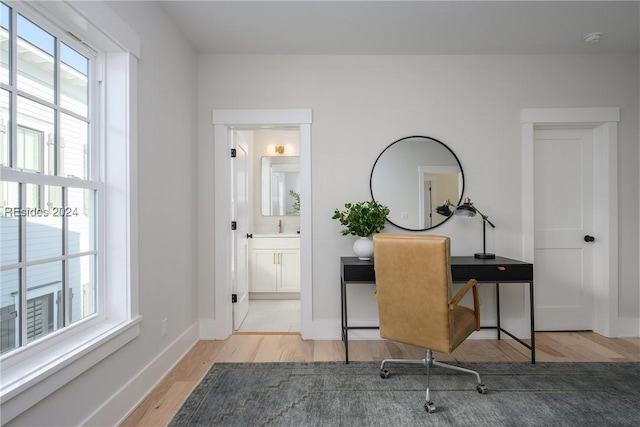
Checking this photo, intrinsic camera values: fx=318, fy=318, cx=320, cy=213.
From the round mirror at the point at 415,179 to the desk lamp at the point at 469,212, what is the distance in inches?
1.5

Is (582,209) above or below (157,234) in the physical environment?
above

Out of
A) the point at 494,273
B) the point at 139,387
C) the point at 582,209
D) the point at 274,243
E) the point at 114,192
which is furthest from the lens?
the point at 274,243

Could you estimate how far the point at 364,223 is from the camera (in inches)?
102

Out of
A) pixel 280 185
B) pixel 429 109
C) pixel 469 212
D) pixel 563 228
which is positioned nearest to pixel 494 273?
pixel 469 212

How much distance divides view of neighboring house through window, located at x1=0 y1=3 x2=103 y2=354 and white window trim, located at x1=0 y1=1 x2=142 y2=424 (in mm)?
61

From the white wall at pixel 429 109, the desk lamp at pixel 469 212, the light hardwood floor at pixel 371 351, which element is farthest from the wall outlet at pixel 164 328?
the desk lamp at pixel 469 212

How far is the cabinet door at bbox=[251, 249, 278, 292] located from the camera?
4.23 m

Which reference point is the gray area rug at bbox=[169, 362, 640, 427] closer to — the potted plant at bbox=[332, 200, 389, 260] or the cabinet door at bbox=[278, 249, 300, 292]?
the potted plant at bbox=[332, 200, 389, 260]

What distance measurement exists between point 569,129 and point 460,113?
1077 millimetres

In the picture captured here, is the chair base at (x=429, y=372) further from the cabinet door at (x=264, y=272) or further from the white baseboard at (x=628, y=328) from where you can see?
the cabinet door at (x=264, y=272)

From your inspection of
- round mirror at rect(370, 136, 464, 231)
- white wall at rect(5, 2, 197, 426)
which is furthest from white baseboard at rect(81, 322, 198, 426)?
round mirror at rect(370, 136, 464, 231)

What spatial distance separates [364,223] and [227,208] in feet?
4.12

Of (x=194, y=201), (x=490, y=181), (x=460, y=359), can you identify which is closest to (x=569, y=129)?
(x=490, y=181)

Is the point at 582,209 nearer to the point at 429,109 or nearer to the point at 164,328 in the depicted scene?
the point at 429,109
